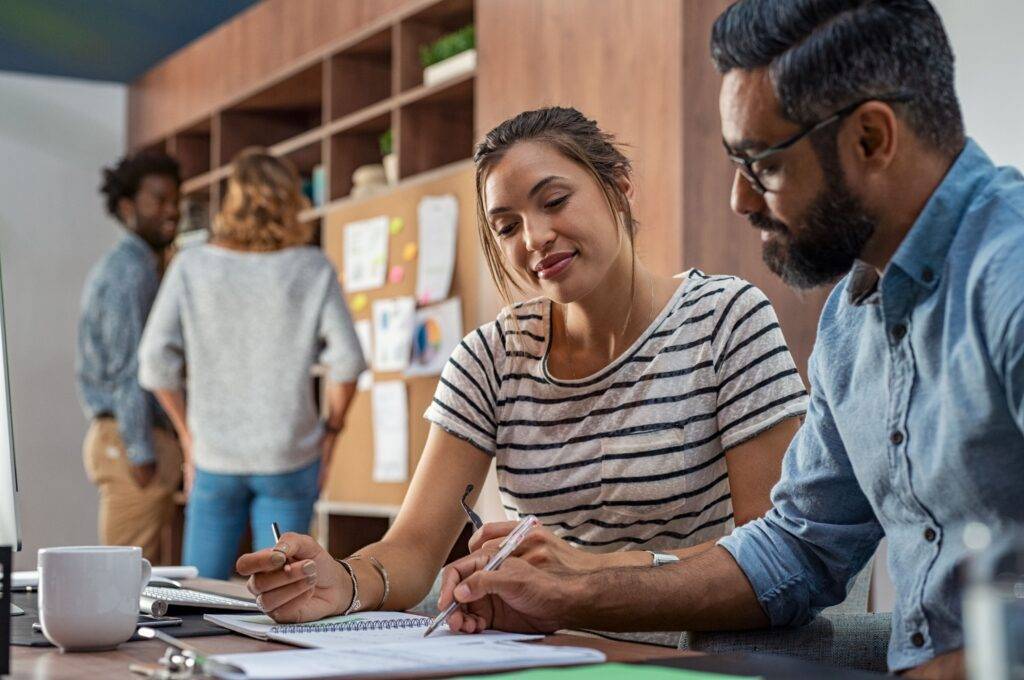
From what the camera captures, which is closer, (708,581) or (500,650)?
(500,650)

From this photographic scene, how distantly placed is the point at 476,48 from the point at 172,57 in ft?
8.97

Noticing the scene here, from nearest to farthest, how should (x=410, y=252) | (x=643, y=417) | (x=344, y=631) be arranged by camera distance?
(x=344, y=631), (x=643, y=417), (x=410, y=252)

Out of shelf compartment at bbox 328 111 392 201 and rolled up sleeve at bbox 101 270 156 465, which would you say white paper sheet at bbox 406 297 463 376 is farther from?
rolled up sleeve at bbox 101 270 156 465

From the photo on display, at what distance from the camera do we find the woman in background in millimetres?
3262

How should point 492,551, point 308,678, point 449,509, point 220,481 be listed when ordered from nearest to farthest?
point 308,678 < point 492,551 < point 449,509 < point 220,481

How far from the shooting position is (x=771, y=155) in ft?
3.53

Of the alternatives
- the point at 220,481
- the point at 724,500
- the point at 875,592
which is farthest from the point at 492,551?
the point at 220,481

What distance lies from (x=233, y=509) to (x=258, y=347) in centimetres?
45

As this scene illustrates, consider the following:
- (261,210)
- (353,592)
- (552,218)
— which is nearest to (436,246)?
(261,210)

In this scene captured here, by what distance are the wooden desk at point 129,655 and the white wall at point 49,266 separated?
5107 millimetres

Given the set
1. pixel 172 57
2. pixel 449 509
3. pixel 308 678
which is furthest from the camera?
pixel 172 57

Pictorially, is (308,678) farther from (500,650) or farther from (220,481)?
(220,481)

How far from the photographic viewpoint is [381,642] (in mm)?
1037

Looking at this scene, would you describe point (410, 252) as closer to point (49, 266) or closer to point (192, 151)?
point (192, 151)
